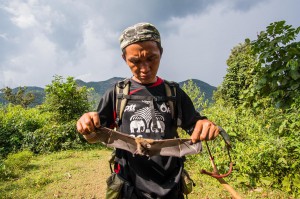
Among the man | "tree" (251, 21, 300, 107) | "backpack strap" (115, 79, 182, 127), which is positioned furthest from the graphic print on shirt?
"tree" (251, 21, 300, 107)

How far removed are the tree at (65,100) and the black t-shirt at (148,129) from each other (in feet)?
39.3

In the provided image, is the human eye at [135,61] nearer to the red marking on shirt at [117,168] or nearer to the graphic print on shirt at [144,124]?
the graphic print on shirt at [144,124]

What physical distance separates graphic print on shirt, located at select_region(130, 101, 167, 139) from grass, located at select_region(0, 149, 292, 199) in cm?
374

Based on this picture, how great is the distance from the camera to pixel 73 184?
262 inches

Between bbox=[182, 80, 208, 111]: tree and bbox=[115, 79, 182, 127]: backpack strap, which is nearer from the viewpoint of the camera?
bbox=[115, 79, 182, 127]: backpack strap

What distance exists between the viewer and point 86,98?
14305 millimetres

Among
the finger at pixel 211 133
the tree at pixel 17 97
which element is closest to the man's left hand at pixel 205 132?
the finger at pixel 211 133

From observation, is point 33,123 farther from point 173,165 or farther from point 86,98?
point 173,165

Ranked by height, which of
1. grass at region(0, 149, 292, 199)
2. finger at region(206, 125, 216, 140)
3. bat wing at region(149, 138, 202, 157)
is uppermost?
finger at region(206, 125, 216, 140)

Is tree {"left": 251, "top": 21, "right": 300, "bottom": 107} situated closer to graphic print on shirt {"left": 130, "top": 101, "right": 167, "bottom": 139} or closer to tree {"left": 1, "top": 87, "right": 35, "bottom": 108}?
graphic print on shirt {"left": 130, "top": 101, "right": 167, "bottom": 139}

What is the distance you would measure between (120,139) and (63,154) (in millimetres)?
9897

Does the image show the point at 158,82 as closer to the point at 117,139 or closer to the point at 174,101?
the point at 174,101

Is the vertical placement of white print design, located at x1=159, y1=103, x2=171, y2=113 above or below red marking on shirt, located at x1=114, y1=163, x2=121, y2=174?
above

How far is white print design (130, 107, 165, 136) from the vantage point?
6.47 feet
